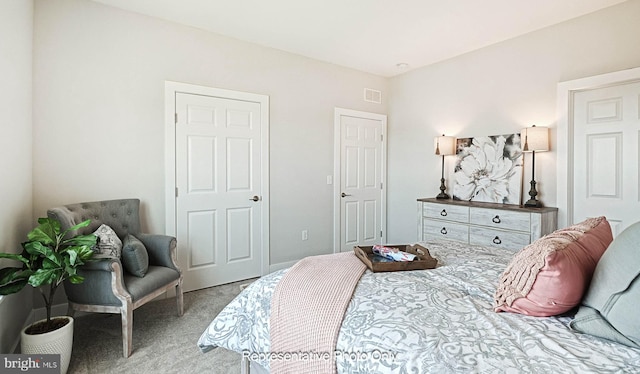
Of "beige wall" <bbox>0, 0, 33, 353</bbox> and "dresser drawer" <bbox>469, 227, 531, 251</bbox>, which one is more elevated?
"beige wall" <bbox>0, 0, 33, 353</bbox>

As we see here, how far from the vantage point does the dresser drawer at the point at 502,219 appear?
9.39ft

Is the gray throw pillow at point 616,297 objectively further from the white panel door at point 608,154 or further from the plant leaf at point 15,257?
the plant leaf at point 15,257

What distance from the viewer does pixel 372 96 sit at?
175 inches

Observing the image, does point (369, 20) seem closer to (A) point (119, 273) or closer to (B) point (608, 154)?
(B) point (608, 154)

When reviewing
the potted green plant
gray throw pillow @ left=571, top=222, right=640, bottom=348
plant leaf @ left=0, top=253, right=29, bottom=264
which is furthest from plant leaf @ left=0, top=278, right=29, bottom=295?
gray throw pillow @ left=571, top=222, right=640, bottom=348

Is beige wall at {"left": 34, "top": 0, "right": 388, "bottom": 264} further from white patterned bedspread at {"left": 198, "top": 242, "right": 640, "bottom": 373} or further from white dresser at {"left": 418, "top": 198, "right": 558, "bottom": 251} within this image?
white patterned bedspread at {"left": 198, "top": 242, "right": 640, "bottom": 373}

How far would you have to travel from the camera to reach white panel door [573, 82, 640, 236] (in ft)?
8.50

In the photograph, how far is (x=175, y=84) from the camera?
2.94 metres

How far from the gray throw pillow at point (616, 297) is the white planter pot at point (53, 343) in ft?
7.93

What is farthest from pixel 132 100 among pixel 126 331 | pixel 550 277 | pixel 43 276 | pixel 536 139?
pixel 536 139

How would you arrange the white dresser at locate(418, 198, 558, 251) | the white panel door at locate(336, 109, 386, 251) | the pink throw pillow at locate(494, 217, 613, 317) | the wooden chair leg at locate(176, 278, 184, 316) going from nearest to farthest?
the pink throw pillow at locate(494, 217, 613, 317) < the wooden chair leg at locate(176, 278, 184, 316) < the white dresser at locate(418, 198, 558, 251) < the white panel door at locate(336, 109, 386, 251)

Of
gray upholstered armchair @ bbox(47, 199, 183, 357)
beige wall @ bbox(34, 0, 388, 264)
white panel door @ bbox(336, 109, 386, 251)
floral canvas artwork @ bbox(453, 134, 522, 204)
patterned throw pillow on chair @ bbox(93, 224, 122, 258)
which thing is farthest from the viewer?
white panel door @ bbox(336, 109, 386, 251)

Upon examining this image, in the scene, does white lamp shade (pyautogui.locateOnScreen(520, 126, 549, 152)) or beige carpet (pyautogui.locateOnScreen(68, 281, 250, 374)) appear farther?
white lamp shade (pyautogui.locateOnScreen(520, 126, 549, 152))

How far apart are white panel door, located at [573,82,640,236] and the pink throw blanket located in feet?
8.79
